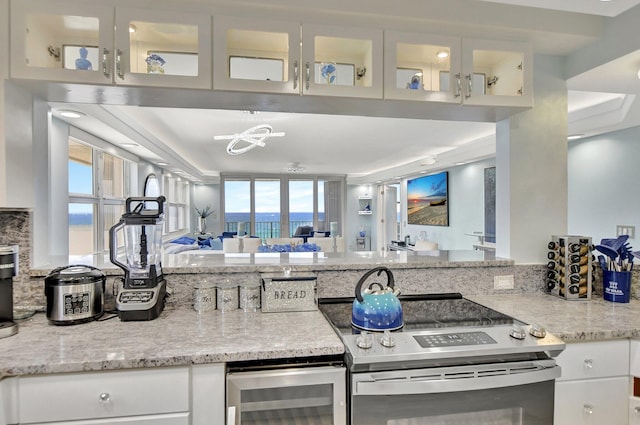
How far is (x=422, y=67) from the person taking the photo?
5.60ft

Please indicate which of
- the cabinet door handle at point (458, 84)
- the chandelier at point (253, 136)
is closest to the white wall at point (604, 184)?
the cabinet door handle at point (458, 84)

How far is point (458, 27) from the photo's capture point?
1.62m

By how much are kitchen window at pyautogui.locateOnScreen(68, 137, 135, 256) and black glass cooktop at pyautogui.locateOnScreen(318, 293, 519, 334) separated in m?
2.68

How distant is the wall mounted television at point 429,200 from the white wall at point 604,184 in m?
2.45

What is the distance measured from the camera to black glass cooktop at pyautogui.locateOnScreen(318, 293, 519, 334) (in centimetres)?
144

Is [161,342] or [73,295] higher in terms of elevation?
[73,295]

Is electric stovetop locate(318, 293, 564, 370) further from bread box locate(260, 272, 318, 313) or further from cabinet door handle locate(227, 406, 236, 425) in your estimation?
cabinet door handle locate(227, 406, 236, 425)

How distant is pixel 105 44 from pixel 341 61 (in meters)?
1.03

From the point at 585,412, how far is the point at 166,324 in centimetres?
168

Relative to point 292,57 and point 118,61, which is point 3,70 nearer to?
point 118,61

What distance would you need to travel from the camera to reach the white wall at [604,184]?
311 cm

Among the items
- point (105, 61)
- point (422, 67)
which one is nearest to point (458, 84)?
point (422, 67)

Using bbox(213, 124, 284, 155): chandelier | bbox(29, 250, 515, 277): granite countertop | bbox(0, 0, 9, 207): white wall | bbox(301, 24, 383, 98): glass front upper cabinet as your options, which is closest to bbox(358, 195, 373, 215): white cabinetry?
bbox(213, 124, 284, 155): chandelier

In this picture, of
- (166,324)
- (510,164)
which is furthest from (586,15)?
(166,324)
